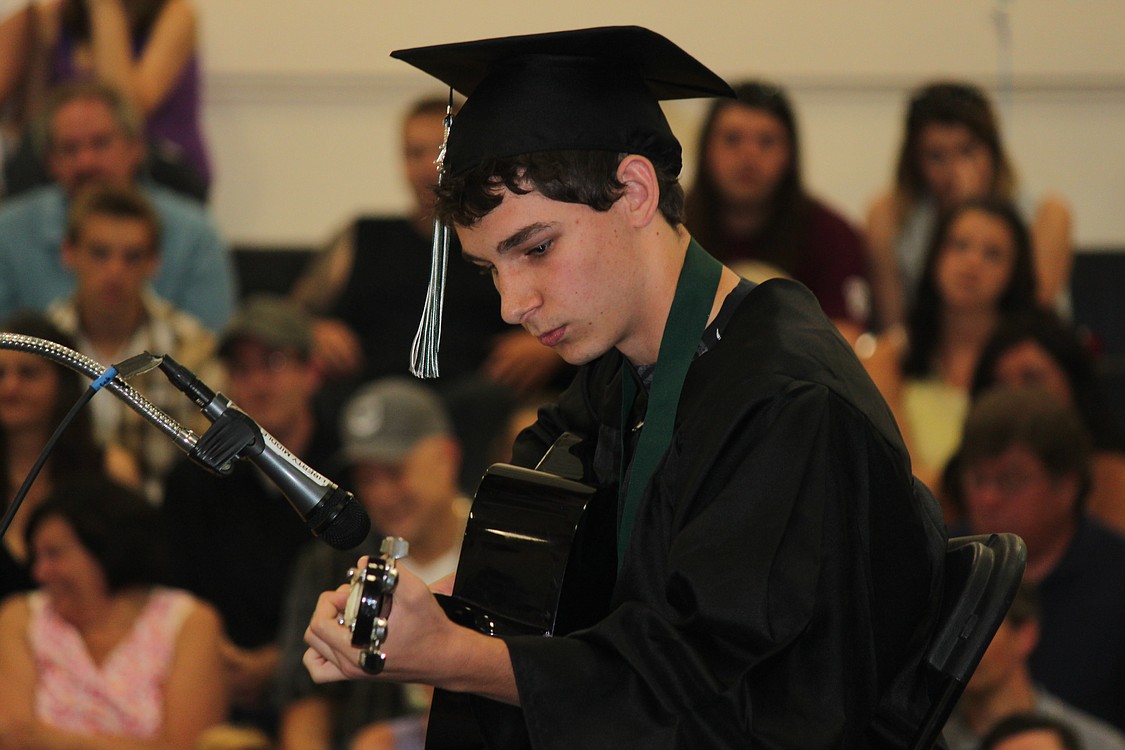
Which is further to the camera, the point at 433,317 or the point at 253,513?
the point at 253,513

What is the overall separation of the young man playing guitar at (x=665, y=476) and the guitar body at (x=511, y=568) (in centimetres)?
5

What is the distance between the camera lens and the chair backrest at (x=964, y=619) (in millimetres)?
2125

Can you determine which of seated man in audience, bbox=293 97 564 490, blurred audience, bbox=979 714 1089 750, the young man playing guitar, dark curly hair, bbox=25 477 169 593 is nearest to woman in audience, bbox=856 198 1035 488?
seated man in audience, bbox=293 97 564 490

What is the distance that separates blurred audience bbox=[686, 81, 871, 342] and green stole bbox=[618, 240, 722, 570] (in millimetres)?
2942

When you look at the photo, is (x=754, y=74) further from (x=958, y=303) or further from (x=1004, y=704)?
(x=1004, y=704)

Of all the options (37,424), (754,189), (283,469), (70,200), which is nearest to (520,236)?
(283,469)

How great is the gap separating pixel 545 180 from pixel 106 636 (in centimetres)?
250

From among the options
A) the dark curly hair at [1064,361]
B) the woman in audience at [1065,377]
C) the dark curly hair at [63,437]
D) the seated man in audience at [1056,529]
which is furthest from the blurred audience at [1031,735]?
the dark curly hair at [63,437]

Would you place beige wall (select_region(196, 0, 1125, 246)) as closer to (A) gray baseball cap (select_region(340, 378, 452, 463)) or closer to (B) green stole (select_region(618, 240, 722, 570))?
(A) gray baseball cap (select_region(340, 378, 452, 463))

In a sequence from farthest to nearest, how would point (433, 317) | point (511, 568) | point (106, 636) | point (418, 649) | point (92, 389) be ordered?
point (106, 636) < point (433, 317) < point (511, 568) < point (92, 389) < point (418, 649)

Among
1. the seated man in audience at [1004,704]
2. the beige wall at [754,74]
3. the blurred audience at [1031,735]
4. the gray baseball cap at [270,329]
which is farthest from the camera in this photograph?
the beige wall at [754,74]

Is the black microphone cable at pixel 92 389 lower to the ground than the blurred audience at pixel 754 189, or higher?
lower

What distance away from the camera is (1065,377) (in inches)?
189

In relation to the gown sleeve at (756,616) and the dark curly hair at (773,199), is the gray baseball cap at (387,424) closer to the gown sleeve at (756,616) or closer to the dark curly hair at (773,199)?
the dark curly hair at (773,199)
